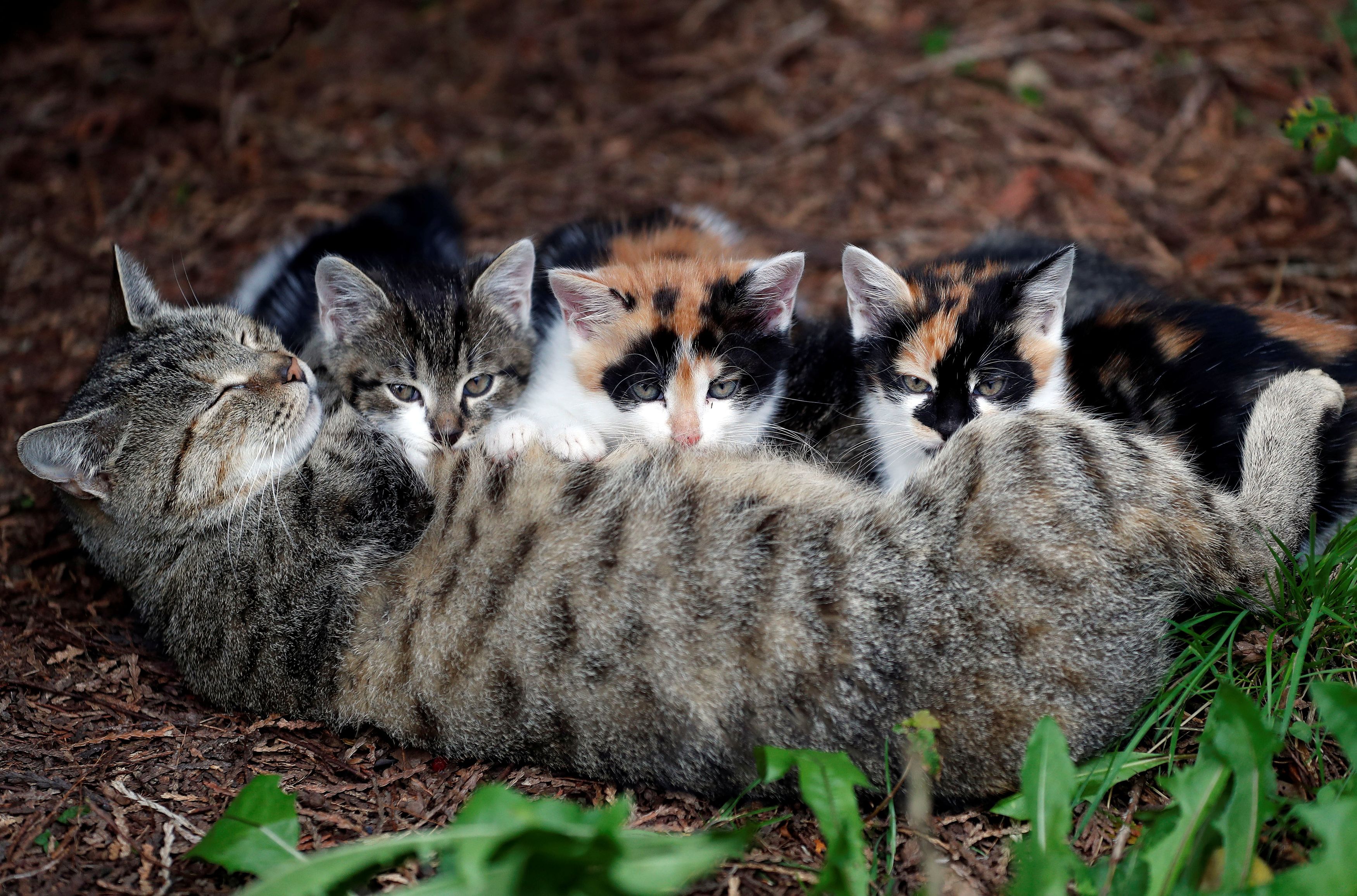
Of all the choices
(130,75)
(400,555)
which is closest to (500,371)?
(400,555)

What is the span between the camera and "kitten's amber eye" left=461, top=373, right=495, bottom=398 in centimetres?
395

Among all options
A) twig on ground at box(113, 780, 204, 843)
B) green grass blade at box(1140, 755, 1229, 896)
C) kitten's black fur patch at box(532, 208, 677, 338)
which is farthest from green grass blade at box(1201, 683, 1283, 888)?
kitten's black fur patch at box(532, 208, 677, 338)

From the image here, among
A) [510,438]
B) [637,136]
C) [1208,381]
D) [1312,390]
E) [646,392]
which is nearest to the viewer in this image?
[1312,390]

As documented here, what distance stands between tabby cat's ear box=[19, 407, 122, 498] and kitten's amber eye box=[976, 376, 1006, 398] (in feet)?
9.64

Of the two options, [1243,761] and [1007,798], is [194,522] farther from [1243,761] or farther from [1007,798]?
[1243,761]

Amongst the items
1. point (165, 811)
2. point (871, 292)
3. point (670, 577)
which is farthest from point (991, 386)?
point (165, 811)

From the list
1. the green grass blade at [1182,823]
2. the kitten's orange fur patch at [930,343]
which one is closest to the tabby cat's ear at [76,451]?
the kitten's orange fur patch at [930,343]

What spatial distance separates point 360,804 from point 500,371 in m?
1.75

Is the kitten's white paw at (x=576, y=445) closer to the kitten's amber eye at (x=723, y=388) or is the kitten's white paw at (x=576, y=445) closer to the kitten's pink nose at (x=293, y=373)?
the kitten's amber eye at (x=723, y=388)

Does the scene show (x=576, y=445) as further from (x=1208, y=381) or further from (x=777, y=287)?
(x=1208, y=381)

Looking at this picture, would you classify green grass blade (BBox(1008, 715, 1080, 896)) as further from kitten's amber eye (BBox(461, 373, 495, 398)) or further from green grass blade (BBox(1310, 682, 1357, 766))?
kitten's amber eye (BBox(461, 373, 495, 398))

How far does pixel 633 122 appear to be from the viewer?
20.2ft

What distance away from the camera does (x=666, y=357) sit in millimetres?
3689

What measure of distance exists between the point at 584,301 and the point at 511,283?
471 millimetres
